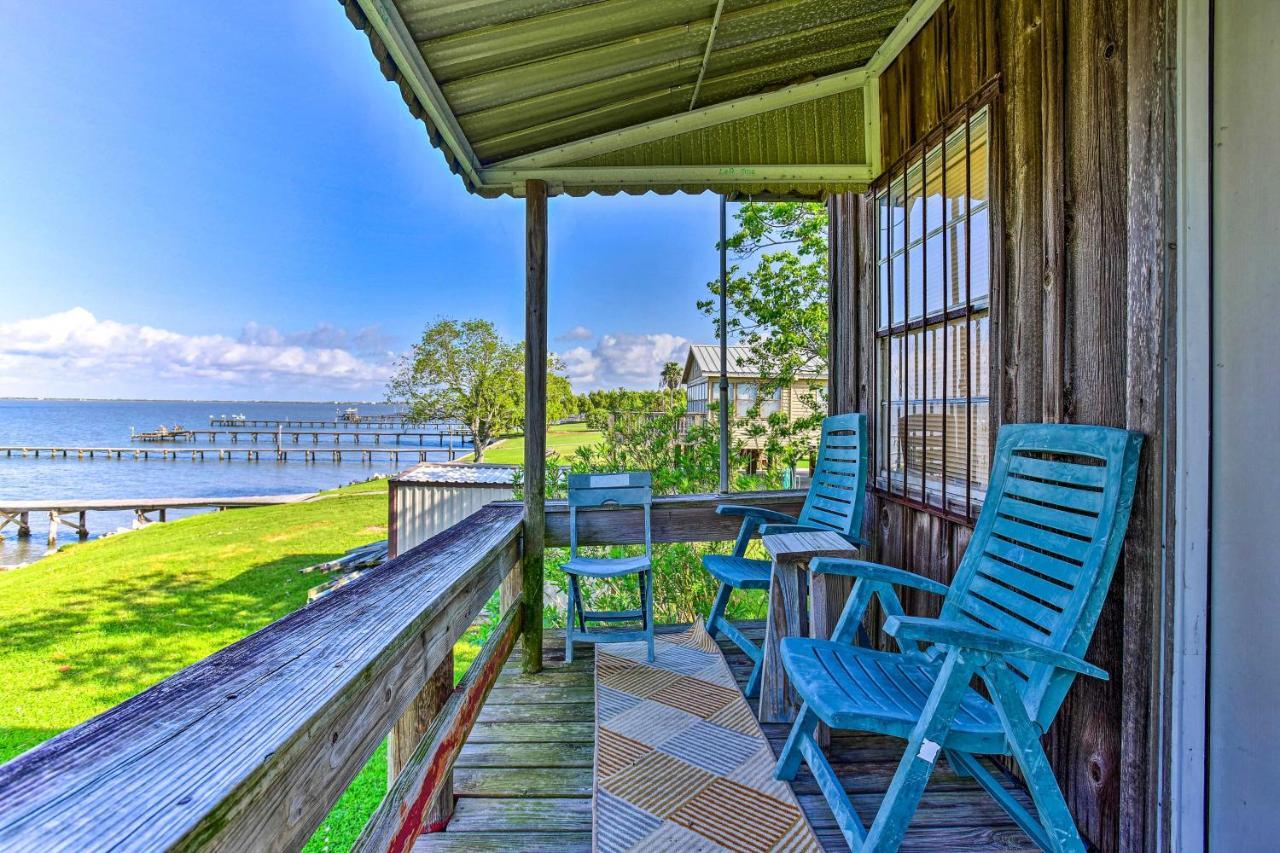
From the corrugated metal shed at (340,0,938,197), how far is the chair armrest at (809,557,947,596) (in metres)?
1.84

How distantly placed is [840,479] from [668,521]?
897mm

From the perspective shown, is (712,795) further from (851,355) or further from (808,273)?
(808,273)

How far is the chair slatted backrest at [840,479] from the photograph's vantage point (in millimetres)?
2461

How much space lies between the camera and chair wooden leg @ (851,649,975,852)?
47.5 inches

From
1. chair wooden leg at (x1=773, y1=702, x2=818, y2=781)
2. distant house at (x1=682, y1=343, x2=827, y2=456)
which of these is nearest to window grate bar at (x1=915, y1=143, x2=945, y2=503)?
chair wooden leg at (x1=773, y1=702, x2=818, y2=781)

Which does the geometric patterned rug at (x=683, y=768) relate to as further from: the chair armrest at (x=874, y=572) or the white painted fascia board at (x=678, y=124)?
the white painted fascia board at (x=678, y=124)

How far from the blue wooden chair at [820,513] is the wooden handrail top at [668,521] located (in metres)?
0.12

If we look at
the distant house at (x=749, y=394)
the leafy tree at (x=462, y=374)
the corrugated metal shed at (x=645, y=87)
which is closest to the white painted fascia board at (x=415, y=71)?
the corrugated metal shed at (x=645, y=87)

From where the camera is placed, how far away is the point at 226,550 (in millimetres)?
12281

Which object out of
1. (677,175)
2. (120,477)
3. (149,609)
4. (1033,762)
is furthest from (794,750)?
(120,477)

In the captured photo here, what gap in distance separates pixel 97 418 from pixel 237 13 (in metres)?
97.0

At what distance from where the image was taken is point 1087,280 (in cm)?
146

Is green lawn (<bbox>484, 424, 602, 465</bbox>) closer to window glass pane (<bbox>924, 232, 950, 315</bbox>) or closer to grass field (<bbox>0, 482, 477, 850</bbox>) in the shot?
grass field (<bbox>0, 482, 477, 850</bbox>)

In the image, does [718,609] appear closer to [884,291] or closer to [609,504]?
[609,504]
